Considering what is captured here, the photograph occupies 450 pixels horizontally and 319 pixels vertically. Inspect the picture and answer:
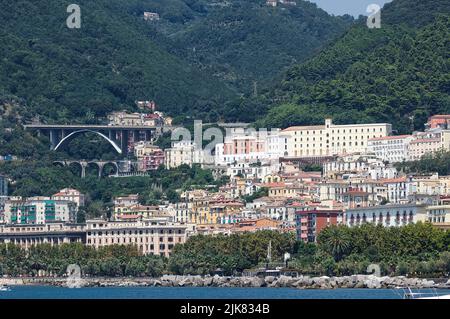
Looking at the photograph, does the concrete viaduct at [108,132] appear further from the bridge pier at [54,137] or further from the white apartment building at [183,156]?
the white apartment building at [183,156]

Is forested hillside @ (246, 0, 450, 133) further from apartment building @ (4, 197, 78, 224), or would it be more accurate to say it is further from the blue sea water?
the blue sea water

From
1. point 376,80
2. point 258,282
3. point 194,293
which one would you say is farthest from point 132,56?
point 194,293

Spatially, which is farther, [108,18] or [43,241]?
[108,18]

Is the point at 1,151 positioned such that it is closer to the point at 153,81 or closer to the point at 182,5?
the point at 153,81

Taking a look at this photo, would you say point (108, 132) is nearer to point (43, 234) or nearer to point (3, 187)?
point (3, 187)

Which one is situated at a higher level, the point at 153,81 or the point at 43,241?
the point at 153,81

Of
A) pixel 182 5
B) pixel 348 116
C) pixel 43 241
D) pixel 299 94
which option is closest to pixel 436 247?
pixel 43 241

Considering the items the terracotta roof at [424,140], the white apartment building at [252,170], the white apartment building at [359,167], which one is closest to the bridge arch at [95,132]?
the white apartment building at [252,170]
